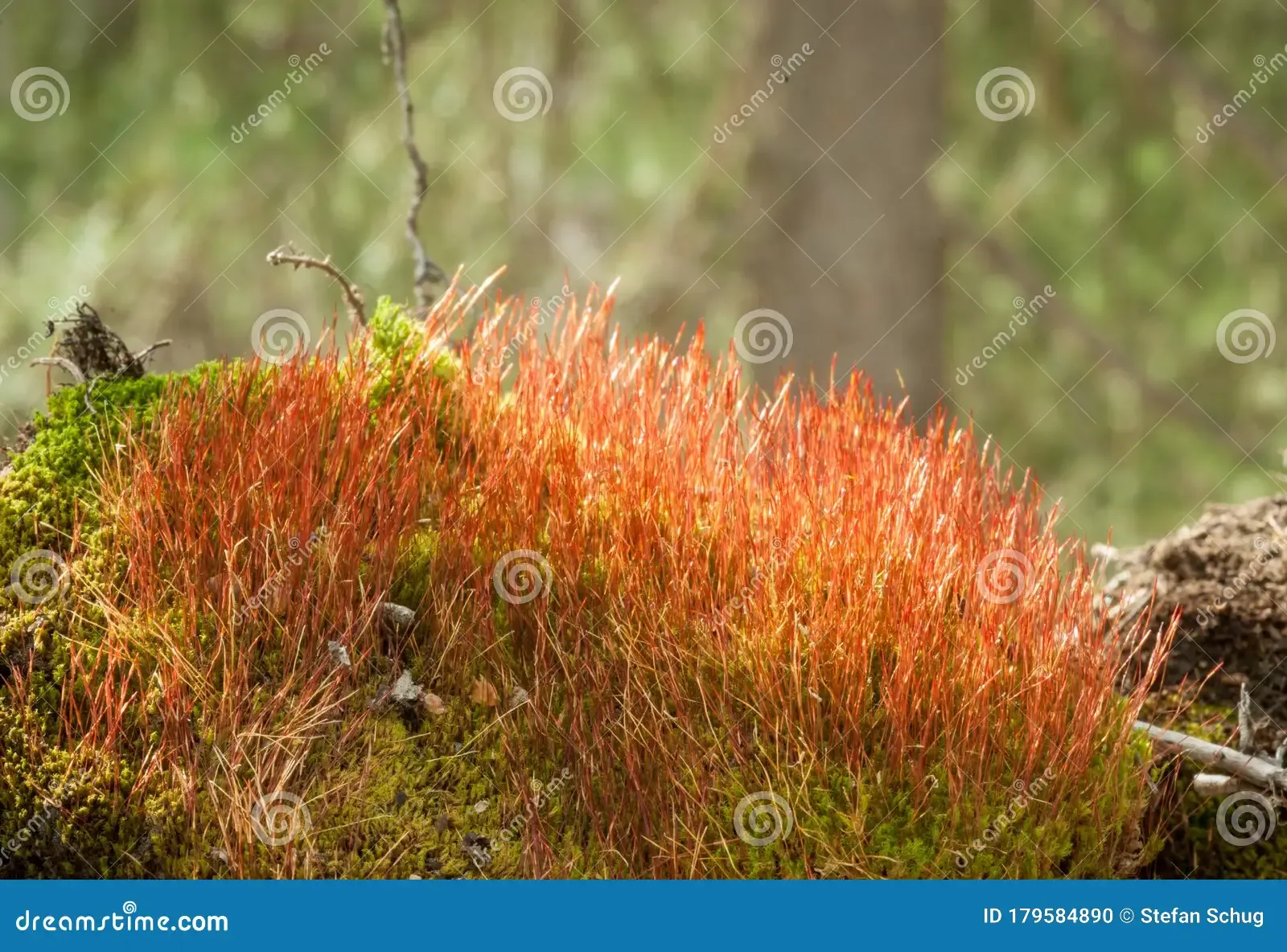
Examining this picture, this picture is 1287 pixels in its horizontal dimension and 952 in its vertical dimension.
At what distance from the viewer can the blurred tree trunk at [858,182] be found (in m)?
6.23

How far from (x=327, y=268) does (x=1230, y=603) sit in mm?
2900

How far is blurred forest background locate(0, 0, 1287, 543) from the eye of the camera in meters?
6.30

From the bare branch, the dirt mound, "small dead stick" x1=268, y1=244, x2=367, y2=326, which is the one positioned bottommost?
the dirt mound

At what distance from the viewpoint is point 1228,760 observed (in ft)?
9.45

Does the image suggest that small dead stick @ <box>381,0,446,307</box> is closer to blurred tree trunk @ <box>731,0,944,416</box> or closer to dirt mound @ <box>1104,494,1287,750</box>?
dirt mound @ <box>1104,494,1287,750</box>

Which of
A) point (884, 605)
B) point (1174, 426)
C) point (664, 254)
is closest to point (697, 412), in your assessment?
point (884, 605)

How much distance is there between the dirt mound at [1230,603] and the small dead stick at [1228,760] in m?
0.27

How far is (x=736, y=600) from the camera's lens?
2588mm

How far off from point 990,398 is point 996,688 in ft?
17.9

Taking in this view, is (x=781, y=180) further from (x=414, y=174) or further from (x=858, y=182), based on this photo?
(x=414, y=174)

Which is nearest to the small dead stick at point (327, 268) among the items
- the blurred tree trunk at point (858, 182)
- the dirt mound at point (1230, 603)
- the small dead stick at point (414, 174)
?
the small dead stick at point (414, 174)

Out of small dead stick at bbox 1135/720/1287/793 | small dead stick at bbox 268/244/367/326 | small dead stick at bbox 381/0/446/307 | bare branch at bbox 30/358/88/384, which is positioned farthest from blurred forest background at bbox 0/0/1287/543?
small dead stick at bbox 1135/720/1287/793

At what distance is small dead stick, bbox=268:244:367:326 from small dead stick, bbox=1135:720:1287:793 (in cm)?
253

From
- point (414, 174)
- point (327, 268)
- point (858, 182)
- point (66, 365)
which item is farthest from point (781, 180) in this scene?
point (66, 365)
